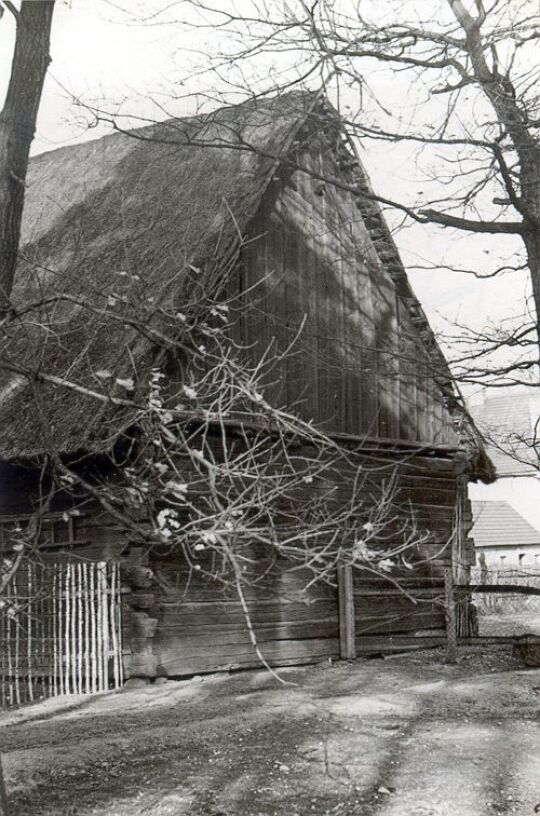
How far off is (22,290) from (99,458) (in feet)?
12.7

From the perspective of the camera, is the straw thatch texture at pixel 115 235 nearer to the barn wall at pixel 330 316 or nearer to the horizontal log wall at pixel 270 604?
the barn wall at pixel 330 316

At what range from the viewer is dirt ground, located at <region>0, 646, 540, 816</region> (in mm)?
6512

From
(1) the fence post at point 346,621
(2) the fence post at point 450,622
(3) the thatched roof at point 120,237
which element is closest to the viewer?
(3) the thatched roof at point 120,237

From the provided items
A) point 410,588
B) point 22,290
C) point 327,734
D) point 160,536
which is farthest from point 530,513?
point 160,536

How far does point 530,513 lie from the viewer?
38625 mm

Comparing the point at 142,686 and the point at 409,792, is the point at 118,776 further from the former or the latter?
the point at 142,686

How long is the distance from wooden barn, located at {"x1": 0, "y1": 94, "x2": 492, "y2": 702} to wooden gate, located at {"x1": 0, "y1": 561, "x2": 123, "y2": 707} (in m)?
0.03

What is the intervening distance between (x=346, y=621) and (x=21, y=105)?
8293 mm

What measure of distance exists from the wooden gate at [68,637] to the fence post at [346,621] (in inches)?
132

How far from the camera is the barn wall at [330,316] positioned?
43.4ft

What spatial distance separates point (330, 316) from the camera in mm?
14086

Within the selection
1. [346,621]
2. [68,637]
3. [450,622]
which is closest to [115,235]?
[68,637]

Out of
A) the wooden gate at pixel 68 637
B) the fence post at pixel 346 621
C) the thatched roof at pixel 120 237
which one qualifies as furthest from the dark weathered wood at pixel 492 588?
the wooden gate at pixel 68 637

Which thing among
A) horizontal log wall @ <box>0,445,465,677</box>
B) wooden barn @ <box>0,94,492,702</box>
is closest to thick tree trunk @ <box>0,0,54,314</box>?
wooden barn @ <box>0,94,492,702</box>
